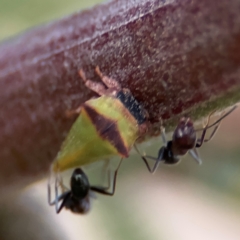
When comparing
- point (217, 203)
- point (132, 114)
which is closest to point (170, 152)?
point (132, 114)

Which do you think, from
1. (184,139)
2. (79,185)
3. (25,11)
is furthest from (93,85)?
(25,11)

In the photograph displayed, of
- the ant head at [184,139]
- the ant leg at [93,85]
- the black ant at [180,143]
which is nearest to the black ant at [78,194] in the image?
the black ant at [180,143]

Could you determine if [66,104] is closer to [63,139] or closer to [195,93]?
[63,139]

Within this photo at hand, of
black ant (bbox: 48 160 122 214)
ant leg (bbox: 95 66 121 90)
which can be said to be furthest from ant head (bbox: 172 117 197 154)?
ant leg (bbox: 95 66 121 90)

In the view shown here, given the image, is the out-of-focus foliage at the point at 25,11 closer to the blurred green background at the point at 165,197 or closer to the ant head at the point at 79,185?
the blurred green background at the point at 165,197

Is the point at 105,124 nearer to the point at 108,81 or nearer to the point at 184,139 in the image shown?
the point at 108,81

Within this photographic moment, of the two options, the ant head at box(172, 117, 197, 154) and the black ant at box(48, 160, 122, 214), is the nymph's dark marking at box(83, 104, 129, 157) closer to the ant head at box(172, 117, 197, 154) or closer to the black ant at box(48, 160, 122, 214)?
the ant head at box(172, 117, 197, 154)
